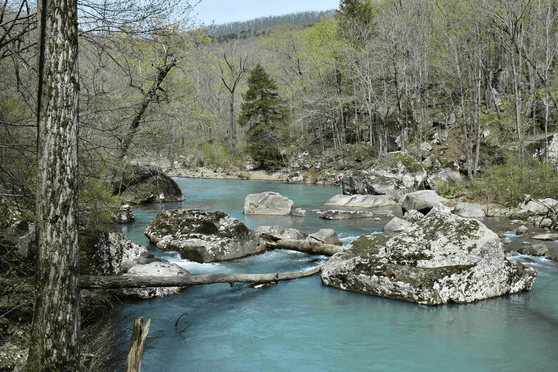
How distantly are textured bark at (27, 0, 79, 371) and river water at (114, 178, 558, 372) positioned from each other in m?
1.54

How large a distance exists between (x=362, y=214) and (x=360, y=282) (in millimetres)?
9517

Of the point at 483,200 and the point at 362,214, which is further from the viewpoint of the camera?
the point at 483,200

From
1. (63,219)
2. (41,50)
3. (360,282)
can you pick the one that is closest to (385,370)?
(360,282)

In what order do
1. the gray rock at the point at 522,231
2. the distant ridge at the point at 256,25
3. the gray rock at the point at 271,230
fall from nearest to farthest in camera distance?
1. the gray rock at the point at 271,230
2. the gray rock at the point at 522,231
3. the distant ridge at the point at 256,25

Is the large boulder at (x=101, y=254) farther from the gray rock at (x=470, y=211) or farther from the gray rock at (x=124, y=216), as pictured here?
the gray rock at (x=470, y=211)

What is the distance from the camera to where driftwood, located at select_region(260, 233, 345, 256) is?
10375mm

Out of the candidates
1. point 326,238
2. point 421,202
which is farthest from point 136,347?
point 421,202

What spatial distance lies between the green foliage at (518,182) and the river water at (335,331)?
9.34 metres

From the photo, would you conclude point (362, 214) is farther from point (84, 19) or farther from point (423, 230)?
point (84, 19)

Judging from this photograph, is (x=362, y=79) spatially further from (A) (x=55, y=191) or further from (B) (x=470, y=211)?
(A) (x=55, y=191)

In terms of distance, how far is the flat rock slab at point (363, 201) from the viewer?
19.9 meters

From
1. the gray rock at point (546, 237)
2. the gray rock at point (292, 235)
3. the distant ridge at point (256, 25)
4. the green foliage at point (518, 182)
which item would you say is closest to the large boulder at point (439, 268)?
the gray rock at point (292, 235)

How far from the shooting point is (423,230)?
7871 mm

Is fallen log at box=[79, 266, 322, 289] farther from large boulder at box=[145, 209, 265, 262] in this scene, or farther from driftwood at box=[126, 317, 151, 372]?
large boulder at box=[145, 209, 265, 262]
